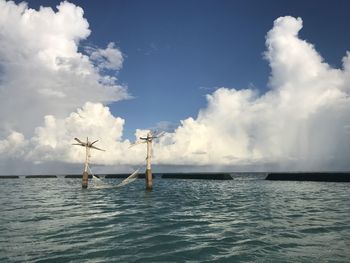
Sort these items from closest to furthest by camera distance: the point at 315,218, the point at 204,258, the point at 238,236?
the point at 204,258
the point at 238,236
the point at 315,218

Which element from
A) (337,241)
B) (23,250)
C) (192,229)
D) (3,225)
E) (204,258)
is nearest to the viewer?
(204,258)

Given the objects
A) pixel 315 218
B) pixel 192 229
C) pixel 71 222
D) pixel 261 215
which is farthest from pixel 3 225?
pixel 315 218

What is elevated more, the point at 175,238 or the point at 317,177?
the point at 317,177

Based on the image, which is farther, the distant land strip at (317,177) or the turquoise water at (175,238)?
the distant land strip at (317,177)

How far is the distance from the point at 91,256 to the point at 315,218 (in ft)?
53.6

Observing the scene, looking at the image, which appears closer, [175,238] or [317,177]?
[175,238]

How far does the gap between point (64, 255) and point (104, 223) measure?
8.12m

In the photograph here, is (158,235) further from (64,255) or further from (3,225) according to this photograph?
(3,225)

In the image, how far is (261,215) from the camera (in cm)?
2492

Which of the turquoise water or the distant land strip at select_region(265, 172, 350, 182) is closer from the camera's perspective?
the turquoise water

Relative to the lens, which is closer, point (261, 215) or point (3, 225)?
point (3, 225)

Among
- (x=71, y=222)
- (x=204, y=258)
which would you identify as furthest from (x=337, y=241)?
(x=71, y=222)

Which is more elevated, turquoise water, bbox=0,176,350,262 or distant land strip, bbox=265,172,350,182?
distant land strip, bbox=265,172,350,182

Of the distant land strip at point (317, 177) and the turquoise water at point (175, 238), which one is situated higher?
the distant land strip at point (317, 177)
